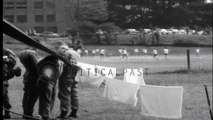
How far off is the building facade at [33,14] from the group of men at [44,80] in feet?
6.16

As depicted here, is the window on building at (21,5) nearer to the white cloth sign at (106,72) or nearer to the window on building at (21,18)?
the window on building at (21,18)

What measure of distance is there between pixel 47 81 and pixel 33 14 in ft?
10.4

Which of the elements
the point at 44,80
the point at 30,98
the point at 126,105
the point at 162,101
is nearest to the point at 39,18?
the point at 44,80

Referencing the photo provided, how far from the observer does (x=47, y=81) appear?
23.0 ft

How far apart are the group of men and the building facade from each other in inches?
73.9

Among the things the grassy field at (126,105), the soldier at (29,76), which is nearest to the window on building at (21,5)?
the grassy field at (126,105)

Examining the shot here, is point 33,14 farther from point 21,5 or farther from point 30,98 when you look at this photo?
point 30,98

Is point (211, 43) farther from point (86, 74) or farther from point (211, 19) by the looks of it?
point (86, 74)

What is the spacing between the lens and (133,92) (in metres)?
9.28

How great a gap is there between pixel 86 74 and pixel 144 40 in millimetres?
14907

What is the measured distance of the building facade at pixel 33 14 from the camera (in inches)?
133

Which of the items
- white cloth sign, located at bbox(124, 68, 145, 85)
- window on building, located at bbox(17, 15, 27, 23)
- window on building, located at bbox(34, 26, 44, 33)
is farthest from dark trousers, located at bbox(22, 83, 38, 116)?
white cloth sign, located at bbox(124, 68, 145, 85)

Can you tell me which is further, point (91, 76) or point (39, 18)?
point (91, 76)

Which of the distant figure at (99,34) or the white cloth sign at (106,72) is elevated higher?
the distant figure at (99,34)
